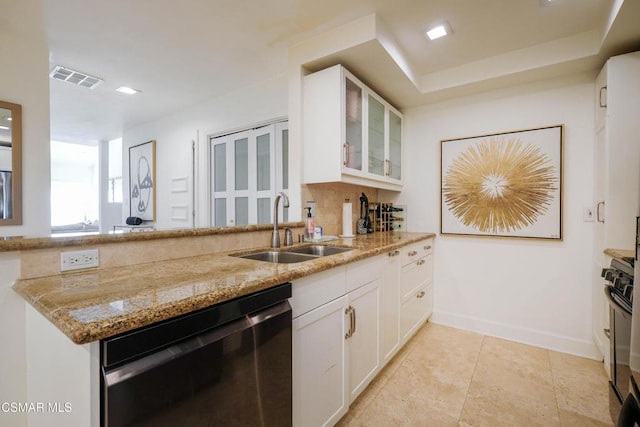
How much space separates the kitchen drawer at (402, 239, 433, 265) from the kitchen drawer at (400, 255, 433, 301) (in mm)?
38

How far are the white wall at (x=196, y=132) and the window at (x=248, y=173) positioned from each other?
0.12 metres

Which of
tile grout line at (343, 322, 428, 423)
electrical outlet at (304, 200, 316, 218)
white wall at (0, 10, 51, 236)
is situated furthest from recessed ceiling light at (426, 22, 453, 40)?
white wall at (0, 10, 51, 236)

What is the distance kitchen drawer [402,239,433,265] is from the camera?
235 centimetres

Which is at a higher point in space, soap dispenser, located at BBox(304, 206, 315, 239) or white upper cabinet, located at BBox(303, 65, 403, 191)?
white upper cabinet, located at BBox(303, 65, 403, 191)

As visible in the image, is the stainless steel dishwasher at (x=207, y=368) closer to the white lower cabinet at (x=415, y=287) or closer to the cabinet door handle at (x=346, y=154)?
the cabinet door handle at (x=346, y=154)

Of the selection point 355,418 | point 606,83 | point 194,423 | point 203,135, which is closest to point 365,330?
point 355,418

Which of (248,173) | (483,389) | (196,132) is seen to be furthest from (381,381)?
(196,132)

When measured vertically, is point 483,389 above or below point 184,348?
below

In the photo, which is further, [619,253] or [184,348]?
[619,253]

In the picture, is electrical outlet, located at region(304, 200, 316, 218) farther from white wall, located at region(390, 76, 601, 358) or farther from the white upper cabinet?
white wall, located at region(390, 76, 601, 358)

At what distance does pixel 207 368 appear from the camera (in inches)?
34.4

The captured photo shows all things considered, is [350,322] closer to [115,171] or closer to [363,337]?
[363,337]

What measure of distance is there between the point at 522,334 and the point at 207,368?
2.82 metres

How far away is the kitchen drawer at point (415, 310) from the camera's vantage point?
233 cm
